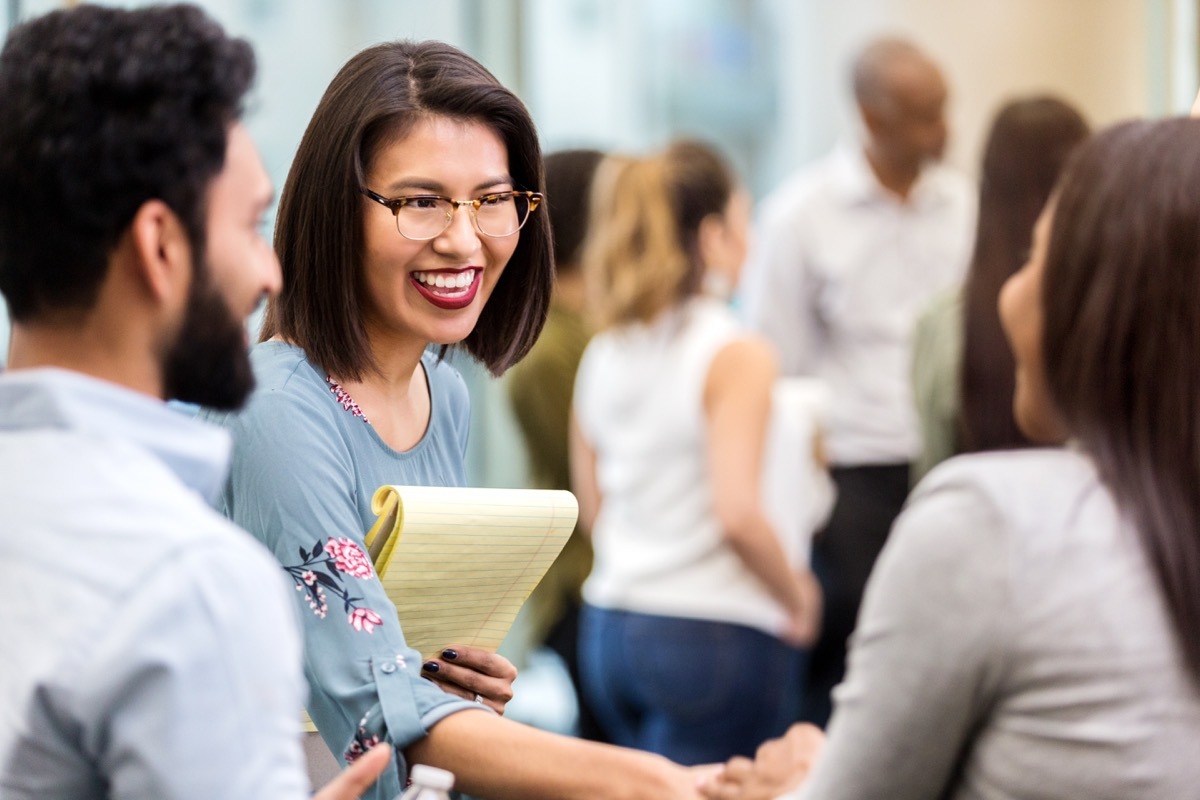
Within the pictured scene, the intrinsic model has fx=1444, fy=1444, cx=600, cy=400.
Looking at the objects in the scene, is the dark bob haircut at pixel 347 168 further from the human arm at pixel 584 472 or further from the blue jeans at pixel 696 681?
the human arm at pixel 584 472

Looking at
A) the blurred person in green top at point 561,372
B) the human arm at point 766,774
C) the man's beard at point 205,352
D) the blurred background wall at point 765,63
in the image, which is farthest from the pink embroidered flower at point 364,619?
the blurred background wall at point 765,63

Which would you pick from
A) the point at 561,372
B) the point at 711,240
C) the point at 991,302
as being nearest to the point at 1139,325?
the point at 991,302

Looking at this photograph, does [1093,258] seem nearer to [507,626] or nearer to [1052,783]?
[1052,783]

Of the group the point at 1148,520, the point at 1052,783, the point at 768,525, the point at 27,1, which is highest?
the point at 27,1

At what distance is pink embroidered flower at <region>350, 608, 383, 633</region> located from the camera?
124 cm

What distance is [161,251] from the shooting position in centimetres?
91

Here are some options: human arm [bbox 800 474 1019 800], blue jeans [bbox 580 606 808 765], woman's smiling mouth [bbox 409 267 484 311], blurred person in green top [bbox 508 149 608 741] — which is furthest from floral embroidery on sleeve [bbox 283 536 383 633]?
blurred person in green top [bbox 508 149 608 741]

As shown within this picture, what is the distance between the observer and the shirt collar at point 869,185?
3891mm

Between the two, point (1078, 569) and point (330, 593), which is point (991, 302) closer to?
point (1078, 569)

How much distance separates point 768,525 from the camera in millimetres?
2945

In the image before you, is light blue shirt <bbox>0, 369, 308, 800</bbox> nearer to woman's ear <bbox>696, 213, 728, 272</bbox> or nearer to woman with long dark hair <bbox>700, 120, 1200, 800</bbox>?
woman with long dark hair <bbox>700, 120, 1200, 800</bbox>

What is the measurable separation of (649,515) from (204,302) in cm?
210

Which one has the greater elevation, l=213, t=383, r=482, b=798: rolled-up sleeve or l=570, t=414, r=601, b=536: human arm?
l=213, t=383, r=482, b=798: rolled-up sleeve

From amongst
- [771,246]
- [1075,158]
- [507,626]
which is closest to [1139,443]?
[1075,158]
